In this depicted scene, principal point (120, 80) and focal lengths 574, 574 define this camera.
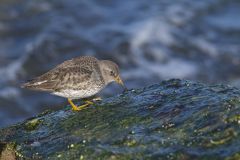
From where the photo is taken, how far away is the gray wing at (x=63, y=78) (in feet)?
23.0

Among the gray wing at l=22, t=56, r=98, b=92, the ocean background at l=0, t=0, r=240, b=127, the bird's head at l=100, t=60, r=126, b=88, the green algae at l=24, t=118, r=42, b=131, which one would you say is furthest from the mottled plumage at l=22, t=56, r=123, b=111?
the ocean background at l=0, t=0, r=240, b=127

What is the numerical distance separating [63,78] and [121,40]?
8678 millimetres

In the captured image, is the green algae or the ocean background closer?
the green algae

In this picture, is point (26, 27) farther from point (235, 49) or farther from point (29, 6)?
point (235, 49)

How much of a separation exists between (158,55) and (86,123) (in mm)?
9554

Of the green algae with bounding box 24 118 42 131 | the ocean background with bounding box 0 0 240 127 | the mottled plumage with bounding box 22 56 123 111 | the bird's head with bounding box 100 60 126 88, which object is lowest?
the ocean background with bounding box 0 0 240 127

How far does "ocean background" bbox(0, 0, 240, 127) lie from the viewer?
13.9 m

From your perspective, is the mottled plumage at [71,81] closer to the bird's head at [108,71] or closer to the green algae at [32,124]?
the bird's head at [108,71]

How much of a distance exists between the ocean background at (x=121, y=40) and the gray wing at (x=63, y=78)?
18.3ft

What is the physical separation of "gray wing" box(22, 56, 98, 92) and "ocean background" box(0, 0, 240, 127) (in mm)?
5578

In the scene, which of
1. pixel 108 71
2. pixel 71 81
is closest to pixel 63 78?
pixel 71 81

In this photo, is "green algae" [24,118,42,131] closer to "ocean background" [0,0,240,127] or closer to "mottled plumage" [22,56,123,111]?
"mottled plumage" [22,56,123,111]

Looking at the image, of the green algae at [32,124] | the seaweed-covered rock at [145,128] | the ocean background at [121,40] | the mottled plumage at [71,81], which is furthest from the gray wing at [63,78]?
the ocean background at [121,40]

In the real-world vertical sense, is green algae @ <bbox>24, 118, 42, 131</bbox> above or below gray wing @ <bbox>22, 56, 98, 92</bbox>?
below
